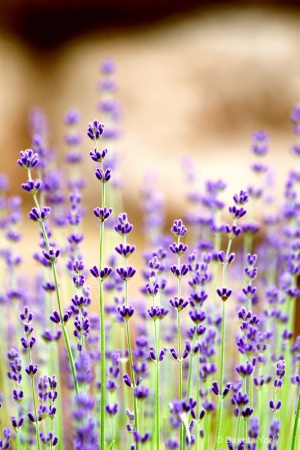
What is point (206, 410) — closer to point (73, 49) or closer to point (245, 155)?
point (245, 155)

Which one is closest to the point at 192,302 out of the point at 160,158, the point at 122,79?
the point at 160,158

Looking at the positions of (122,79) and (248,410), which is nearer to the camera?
(248,410)

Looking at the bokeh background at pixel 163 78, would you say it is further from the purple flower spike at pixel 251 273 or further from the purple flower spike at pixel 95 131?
the purple flower spike at pixel 95 131

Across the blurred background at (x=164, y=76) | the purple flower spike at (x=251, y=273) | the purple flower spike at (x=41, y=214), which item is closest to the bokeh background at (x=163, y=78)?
the blurred background at (x=164, y=76)

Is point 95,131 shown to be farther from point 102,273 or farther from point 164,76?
point 164,76

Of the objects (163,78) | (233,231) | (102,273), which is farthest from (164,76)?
(102,273)

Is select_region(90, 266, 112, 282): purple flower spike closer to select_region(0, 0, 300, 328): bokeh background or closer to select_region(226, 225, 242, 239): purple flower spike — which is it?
select_region(226, 225, 242, 239): purple flower spike

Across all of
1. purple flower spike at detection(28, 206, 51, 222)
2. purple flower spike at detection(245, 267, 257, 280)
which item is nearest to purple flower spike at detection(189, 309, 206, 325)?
purple flower spike at detection(245, 267, 257, 280)

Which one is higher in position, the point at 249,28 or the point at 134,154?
the point at 249,28
